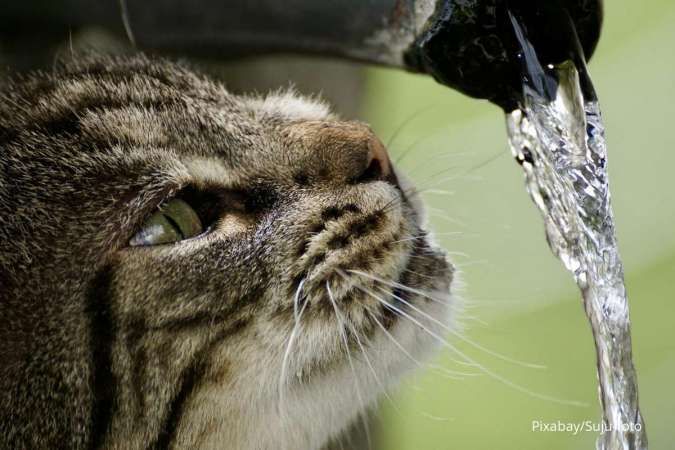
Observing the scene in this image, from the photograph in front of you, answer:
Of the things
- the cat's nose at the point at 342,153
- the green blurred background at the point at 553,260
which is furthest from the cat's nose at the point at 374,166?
the green blurred background at the point at 553,260

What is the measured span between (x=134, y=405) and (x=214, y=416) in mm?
78

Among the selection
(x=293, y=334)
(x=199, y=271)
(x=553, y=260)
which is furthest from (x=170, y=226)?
(x=553, y=260)

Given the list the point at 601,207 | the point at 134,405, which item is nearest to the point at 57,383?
the point at 134,405

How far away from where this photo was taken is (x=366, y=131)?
109cm

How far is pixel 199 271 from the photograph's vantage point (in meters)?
0.92

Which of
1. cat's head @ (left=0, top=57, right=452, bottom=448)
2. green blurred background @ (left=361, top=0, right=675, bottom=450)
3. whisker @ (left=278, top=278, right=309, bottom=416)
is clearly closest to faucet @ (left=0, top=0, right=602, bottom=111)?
cat's head @ (left=0, top=57, right=452, bottom=448)

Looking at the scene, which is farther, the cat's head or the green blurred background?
the green blurred background

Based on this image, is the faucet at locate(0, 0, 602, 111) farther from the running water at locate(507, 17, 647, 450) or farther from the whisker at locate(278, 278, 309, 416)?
the whisker at locate(278, 278, 309, 416)

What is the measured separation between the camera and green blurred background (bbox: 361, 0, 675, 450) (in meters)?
2.06

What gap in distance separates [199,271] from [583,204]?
439mm

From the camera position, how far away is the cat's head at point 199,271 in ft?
2.94

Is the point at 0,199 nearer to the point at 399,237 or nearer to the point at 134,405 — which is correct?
the point at 134,405

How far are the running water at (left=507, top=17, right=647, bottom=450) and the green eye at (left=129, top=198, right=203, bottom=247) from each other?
1.25 feet

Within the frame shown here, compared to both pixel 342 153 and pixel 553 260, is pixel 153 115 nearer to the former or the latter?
pixel 342 153
